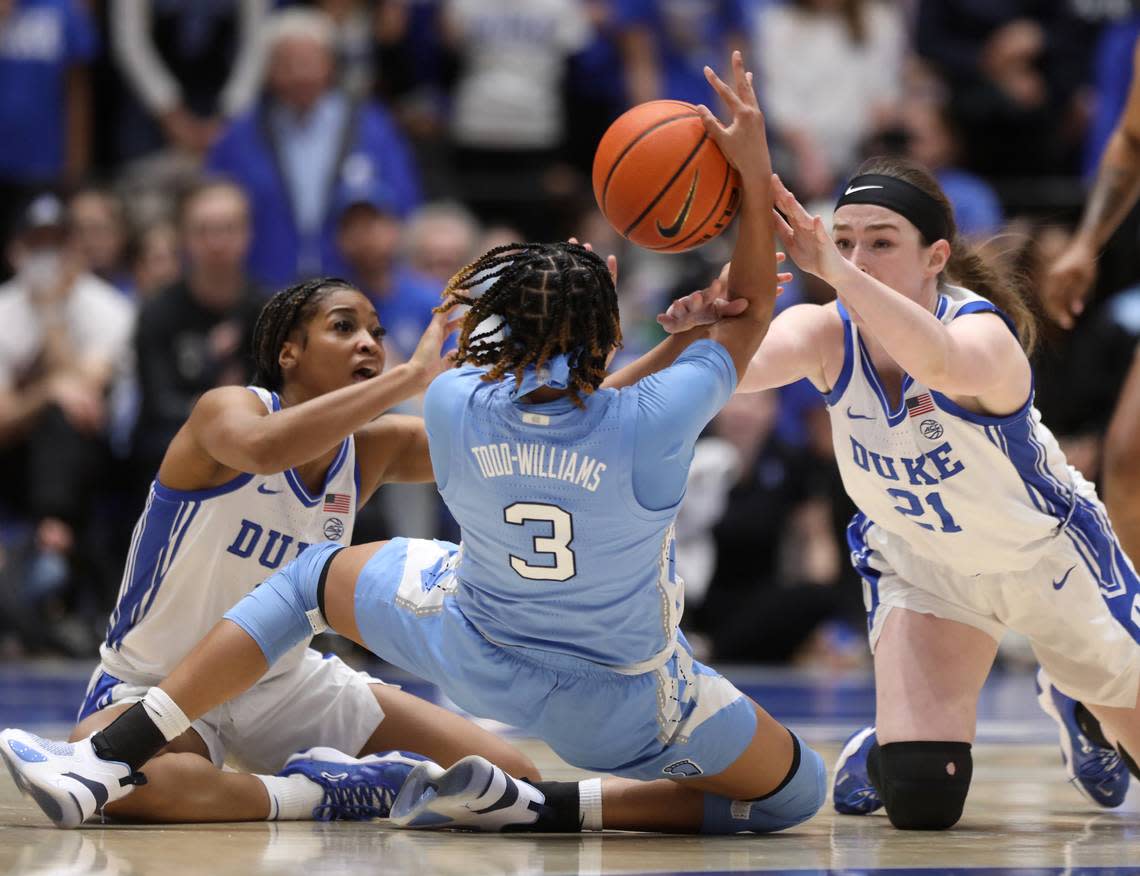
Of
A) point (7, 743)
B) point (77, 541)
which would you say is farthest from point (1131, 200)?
point (77, 541)

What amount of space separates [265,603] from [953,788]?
67.3 inches

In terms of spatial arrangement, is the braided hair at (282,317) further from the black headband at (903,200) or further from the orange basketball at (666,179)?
the black headband at (903,200)

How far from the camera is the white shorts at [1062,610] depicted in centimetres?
449

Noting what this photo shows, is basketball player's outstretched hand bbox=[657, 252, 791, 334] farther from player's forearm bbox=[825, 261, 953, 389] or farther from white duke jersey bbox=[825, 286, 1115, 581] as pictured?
white duke jersey bbox=[825, 286, 1115, 581]

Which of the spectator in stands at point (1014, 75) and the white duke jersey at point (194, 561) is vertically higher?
the spectator in stands at point (1014, 75)

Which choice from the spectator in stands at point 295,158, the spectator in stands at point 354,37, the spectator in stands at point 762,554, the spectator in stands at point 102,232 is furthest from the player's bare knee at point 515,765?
the spectator in stands at point 354,37

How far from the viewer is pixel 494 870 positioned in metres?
3.39

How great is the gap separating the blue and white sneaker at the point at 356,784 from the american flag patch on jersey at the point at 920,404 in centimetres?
149

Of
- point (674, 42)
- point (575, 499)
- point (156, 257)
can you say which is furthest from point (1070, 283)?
point (674, 42)

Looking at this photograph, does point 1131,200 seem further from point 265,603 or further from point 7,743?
point 7,743

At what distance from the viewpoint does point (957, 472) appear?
4371 millimetres

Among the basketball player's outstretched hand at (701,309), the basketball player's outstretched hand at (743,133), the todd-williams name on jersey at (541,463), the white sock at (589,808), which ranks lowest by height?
the white sock at (589,808)

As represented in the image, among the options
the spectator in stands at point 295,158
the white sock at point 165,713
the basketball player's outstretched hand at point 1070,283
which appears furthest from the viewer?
the spectator in stands at point 295,158

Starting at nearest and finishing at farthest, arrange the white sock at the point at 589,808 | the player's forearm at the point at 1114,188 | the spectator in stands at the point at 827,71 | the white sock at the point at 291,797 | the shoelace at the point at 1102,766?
1. the white sock at the point at 589,808
2. the white sock at the point at 291,797
3. the shoelace at the point at 1102,766
4. the player's forearm at the point at 1114,188
5. the spectator in stands at the point at 827,71
